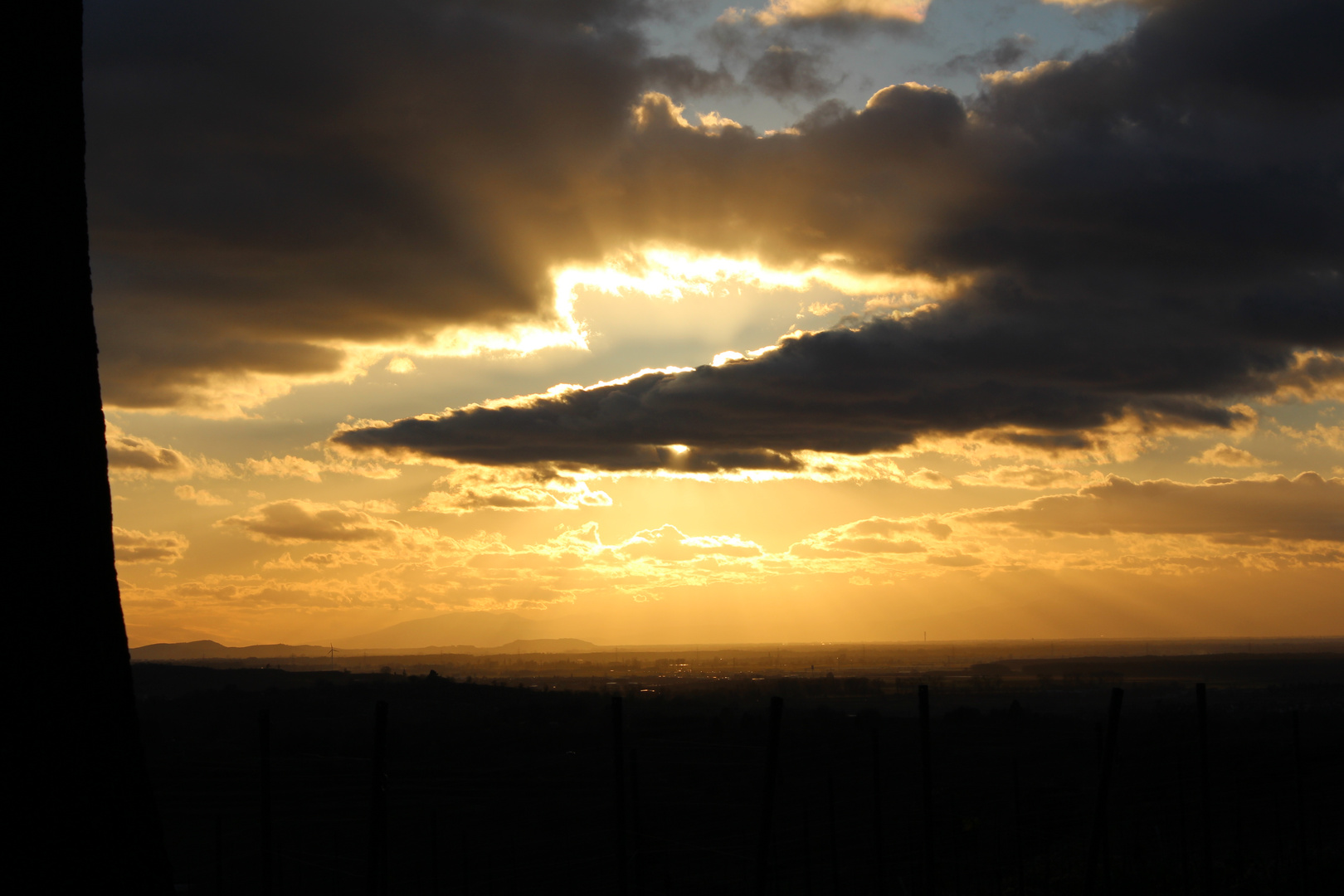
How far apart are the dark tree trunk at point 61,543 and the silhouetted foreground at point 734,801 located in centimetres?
459

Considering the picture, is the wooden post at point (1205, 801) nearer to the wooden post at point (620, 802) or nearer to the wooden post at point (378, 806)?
the wooden post at point (620, 802)

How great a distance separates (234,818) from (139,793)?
137ft

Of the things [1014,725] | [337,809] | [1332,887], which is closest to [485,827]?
[337,809]

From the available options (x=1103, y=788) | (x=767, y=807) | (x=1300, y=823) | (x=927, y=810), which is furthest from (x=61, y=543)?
(x=1300, y=823)

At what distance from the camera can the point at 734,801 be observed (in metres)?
42.1

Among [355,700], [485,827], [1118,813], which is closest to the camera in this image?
[1118,813]

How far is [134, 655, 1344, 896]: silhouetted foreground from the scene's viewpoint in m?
18.8

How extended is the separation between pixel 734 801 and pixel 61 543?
131 ft

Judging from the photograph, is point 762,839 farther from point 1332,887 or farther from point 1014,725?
point 1014,725

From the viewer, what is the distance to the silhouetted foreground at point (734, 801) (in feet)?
61.6

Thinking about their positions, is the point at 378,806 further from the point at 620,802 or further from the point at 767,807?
the point at 767,807

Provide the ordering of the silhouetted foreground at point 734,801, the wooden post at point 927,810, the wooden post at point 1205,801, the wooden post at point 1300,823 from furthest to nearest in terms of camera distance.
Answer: the silhouetted foreground at point 734,801
the wooden post at point 1300,823
the wooden post at point 1205,801
the wooden post at point 927,810

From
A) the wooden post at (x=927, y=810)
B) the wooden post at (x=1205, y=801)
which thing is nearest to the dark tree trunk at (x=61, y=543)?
the wooden post at (x=927, y=810)

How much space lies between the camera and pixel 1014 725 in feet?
222
